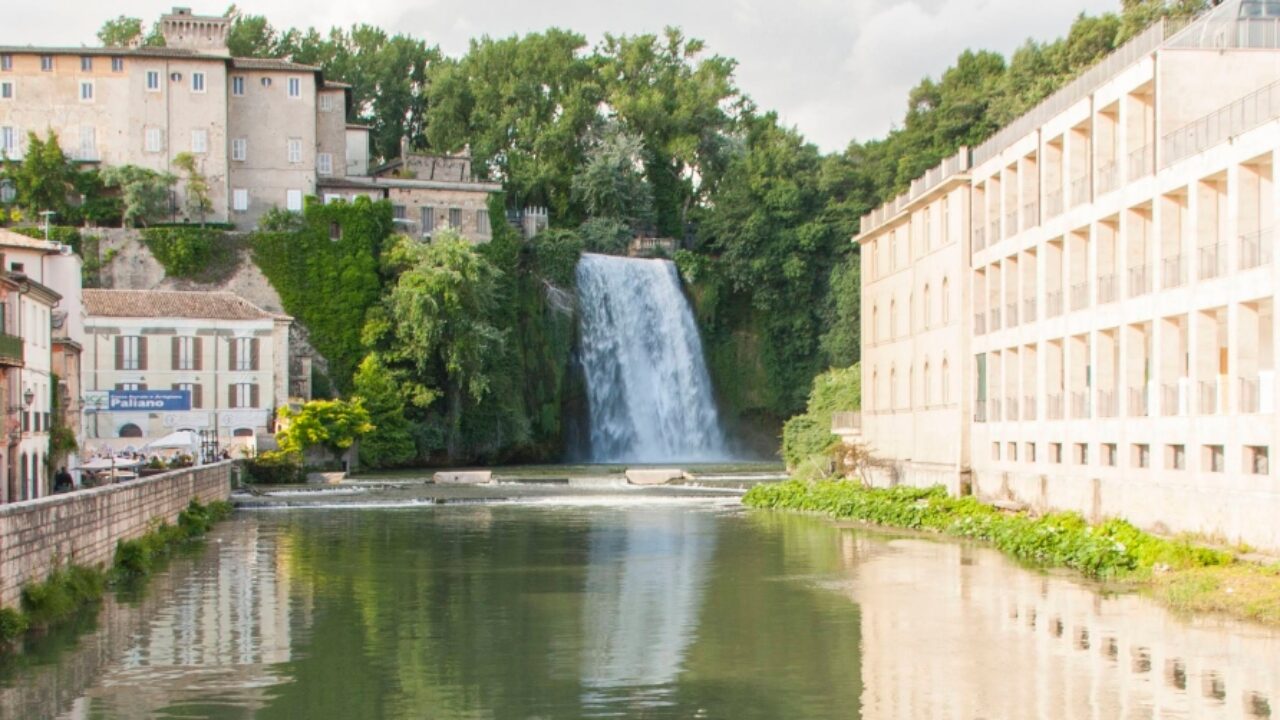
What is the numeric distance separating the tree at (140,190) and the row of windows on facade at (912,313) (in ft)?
123

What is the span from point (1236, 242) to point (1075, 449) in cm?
928

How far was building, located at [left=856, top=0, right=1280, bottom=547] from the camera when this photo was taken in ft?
83.5

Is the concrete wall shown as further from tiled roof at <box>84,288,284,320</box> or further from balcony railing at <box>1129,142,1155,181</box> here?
tiled roof at <box>84,288,284,320</box>

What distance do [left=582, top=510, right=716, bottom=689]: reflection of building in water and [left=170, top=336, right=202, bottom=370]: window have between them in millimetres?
30754

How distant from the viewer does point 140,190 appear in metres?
72.1

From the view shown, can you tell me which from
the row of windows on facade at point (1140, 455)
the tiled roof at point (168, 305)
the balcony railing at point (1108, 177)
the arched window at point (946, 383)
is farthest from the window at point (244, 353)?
the balcony railing at point (1108, 177)

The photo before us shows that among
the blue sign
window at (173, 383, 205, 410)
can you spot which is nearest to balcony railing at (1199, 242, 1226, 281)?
the blue sign

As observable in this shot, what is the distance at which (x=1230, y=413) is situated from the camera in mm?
25516

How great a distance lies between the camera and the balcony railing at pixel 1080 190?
112 ft

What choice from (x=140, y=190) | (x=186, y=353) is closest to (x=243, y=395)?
(x=186, y=353)

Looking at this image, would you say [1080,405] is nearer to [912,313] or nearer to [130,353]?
[912,313]

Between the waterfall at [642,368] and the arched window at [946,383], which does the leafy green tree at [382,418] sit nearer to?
the waterfall at [642,368]

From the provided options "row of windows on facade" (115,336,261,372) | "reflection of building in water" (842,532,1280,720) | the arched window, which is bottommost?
"reflection of building in water" (842,532,1280,720)

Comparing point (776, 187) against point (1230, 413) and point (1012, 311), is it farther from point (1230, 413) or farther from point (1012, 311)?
point (1230, 413)
